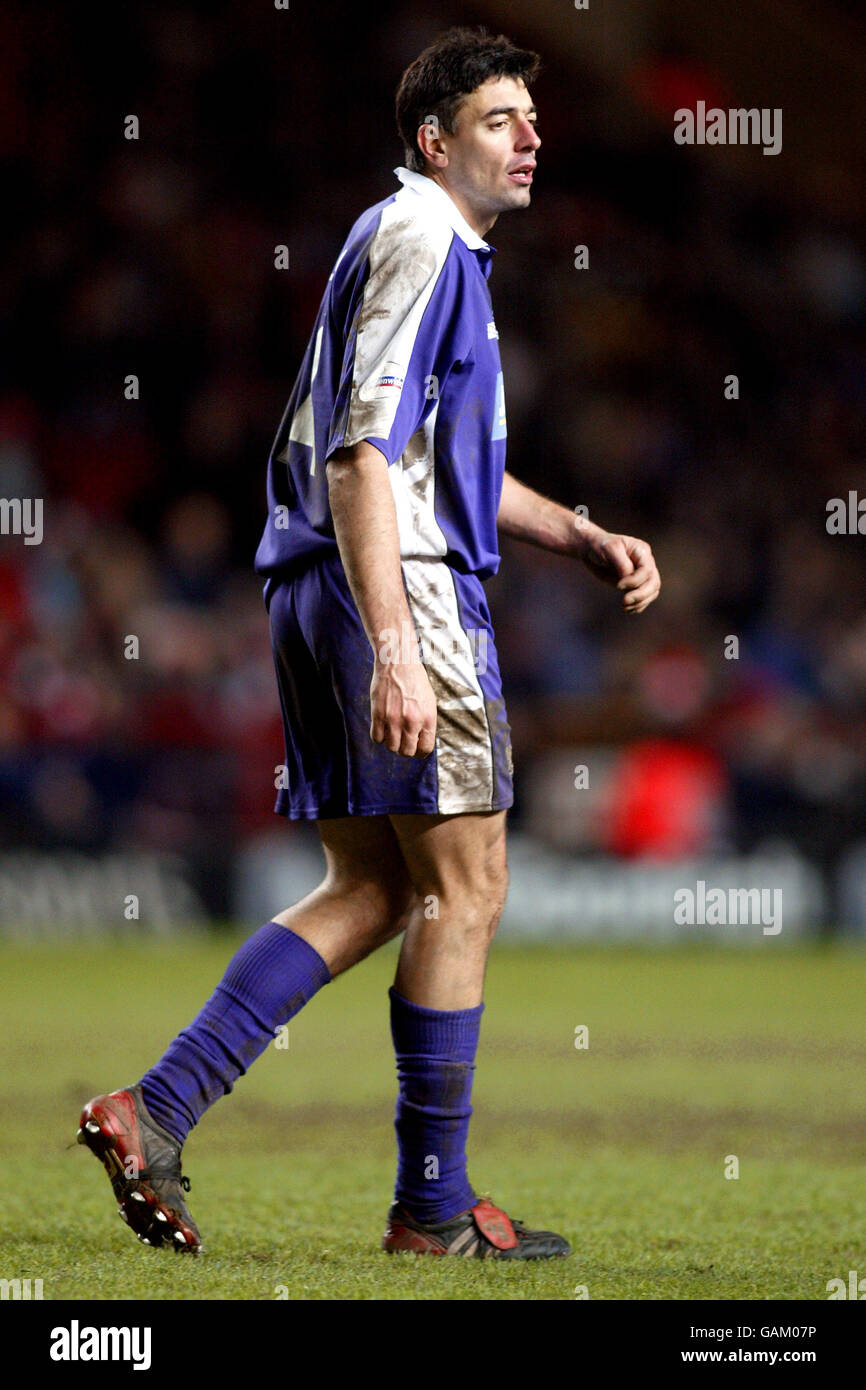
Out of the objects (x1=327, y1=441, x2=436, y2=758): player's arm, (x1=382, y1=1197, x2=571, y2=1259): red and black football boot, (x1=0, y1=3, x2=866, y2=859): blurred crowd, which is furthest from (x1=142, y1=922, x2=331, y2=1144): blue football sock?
(x1=0, y1=3, x2=866, y2=859): blurred crowd

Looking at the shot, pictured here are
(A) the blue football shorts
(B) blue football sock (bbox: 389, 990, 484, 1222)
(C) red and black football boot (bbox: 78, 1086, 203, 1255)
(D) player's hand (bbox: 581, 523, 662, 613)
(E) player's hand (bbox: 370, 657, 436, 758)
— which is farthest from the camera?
(D) player's hand (bbox: 581, 523, 662, 613)

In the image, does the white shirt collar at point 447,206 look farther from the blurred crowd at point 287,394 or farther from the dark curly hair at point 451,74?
the blurred crowd at point 287,394

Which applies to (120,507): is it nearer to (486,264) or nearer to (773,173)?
(773,173)

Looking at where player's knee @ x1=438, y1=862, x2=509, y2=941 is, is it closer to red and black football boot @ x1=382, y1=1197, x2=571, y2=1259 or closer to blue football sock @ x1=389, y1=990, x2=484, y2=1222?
blue football sock @ x1=389, y1=990, x2=484, y2=1222

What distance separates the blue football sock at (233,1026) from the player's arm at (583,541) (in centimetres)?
95

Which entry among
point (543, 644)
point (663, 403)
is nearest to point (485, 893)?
point (543, 644)

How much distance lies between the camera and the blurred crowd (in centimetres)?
989

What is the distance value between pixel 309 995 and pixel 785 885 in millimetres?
6545

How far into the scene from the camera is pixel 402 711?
3.06 metres

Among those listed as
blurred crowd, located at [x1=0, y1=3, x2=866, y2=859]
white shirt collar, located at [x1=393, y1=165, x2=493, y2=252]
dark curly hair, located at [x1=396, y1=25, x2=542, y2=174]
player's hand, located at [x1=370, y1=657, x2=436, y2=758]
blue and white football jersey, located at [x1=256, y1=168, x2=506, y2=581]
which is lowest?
player's hand, located at [x1=370, y1=657, x2=436, y2=758]

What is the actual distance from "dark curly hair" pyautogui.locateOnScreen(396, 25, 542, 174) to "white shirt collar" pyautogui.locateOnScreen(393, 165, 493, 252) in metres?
0.05

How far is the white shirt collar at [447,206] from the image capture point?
3.43m

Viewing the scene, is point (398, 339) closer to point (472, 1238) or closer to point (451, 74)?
point (451, 74)

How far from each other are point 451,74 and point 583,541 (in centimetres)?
94
